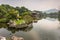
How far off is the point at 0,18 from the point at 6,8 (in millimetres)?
601

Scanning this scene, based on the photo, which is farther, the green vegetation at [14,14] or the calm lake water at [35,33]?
the green vegetation at [14,14]

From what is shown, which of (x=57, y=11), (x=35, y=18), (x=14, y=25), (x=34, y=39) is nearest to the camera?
(x=34, y=39)

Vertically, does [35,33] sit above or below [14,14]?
below

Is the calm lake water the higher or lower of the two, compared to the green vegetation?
lower

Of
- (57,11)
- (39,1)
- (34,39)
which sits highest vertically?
(39,1)

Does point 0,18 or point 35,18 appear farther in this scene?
point 35,18

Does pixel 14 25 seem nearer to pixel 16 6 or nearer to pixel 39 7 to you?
pixel 16 6

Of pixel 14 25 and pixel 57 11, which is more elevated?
pixel 57 11

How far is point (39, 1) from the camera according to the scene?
6133 mm

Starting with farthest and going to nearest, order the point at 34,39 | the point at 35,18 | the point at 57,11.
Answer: the point at 35,18
the point at 57,11
the point at 34,39

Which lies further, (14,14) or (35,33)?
(14,14)

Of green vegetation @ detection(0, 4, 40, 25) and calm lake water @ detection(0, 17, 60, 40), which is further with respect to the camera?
green vegetation @ detection(0, 4, 40, 25)

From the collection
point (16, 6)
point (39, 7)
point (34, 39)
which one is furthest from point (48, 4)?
point (34, 39)

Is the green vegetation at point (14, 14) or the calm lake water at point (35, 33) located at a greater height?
the green vegetation at point (14, 14)
